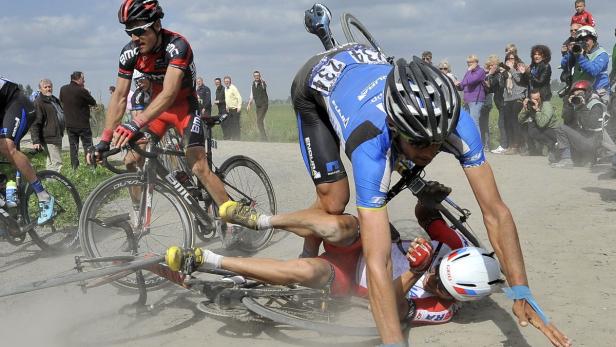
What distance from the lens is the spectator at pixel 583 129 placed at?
10.9m

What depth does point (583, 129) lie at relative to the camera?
11.2 metres

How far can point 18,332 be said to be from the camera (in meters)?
4.70

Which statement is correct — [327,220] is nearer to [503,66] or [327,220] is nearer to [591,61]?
[591,61]

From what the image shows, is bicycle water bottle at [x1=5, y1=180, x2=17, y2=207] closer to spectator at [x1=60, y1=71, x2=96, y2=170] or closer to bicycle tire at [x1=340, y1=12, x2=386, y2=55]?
bicycle tire at [x1=340, y1=12, x2=386, y2=55]

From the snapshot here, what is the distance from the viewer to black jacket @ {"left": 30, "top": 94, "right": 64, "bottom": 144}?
13008 millimetres

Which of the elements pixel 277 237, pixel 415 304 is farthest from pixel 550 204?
pixel 415 304

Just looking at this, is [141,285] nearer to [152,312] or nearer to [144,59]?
[152,312]

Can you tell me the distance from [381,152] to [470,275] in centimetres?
122

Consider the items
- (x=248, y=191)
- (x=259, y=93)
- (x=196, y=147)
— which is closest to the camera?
(x=196, y=147)

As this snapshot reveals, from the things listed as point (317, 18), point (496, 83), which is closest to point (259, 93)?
point (496, 83)

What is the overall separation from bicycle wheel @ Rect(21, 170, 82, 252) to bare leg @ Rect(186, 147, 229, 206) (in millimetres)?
2102

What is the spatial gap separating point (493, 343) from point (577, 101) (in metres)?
8.12

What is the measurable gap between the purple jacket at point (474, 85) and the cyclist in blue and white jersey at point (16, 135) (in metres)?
9.47

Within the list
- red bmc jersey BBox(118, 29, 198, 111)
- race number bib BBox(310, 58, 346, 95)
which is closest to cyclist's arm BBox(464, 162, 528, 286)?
race number bib BBox(310, 58, 346, 95)
